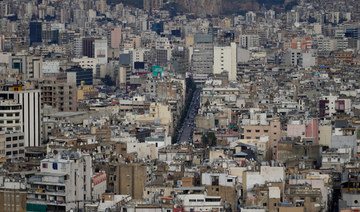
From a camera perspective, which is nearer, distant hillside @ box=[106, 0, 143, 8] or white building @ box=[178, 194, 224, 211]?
white building @ box=[178, 194, 224, 211]

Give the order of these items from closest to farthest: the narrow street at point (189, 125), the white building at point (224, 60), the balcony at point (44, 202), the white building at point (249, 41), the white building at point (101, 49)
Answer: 1. the balcony at point (44, 202)
2. the narrow street at point (189, 125)
3. the white building at point (224, 60)
4. the white building at point (101, 49)
5. the white building at point (249, 41)

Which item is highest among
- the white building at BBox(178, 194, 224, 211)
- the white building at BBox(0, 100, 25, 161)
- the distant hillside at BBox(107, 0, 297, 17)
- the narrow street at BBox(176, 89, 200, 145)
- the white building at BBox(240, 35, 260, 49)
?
the distant hillside at BBox(107, 0, 297, 17)

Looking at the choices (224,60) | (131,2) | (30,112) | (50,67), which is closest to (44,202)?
(30,112)

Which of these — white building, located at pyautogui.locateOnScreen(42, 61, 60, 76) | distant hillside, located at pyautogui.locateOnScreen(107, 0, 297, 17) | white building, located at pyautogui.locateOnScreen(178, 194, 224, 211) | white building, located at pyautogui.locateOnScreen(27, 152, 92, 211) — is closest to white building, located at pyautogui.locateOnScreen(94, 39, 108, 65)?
white building, located at pyautogui.locateOnScreen(42, 61, 60, 76)

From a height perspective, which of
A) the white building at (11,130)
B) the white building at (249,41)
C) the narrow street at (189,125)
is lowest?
the narrow street at (189,125)

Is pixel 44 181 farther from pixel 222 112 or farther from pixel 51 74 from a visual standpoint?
pixel 51 74

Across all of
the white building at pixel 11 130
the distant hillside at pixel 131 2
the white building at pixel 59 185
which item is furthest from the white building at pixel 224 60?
the distant hillside at pixel 131 2

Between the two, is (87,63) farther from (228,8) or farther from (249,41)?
(228,8)

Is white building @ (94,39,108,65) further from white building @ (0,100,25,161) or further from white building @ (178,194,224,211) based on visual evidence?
white building @ (178,194,224,211)

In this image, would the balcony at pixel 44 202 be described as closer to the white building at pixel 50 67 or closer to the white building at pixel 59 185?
the white building at pixel 59 185
